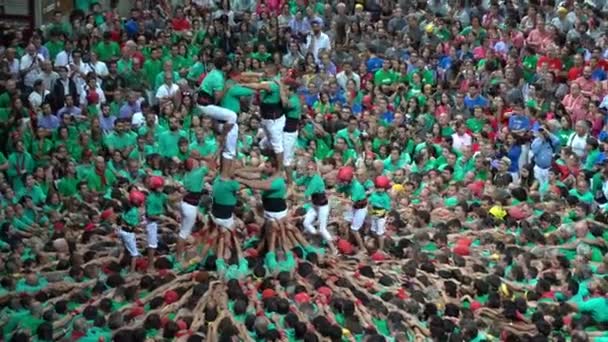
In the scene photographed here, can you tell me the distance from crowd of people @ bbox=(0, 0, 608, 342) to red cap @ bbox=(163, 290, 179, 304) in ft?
0.07

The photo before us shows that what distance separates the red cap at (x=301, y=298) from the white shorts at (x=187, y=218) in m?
1.75

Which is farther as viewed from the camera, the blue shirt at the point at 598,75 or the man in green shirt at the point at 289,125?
the blue shirt at the point at 598,75

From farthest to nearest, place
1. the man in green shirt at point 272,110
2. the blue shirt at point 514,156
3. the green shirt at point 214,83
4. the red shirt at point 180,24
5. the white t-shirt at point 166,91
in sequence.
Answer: the red shirt at point 180,24, the white t-shirt at point 166,91, the blue shirt at point 514,156, the man in green shirt at point 272,110, the green shirt at point 214,83

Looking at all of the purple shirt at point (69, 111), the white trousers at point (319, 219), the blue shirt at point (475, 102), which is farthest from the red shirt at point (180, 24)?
the white trousers at point (319, 219)

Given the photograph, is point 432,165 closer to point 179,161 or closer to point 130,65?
point 179,161

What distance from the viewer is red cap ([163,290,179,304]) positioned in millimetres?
16156

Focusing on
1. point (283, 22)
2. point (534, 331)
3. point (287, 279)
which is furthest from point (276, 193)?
point (283, 22)

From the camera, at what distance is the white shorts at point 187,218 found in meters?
16.8

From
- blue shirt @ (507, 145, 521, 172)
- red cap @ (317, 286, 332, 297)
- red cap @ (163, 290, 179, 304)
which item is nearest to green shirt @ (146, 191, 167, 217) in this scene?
red cap @ (163, 290, 179, 304)

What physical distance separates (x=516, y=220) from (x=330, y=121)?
157 inches

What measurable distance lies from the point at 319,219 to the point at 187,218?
1759 mm

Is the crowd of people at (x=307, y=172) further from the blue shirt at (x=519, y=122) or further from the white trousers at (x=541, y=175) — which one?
the white trousers at (x=541, y=175)

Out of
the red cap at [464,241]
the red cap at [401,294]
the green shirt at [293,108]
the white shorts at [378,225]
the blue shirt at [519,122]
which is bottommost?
the red cap at [401,294]

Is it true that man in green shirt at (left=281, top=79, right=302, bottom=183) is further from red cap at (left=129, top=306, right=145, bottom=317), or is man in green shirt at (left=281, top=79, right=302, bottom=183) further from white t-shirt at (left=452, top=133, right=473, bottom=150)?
white t-shirt at (left=452, top=133, right=473, bottom=150)
